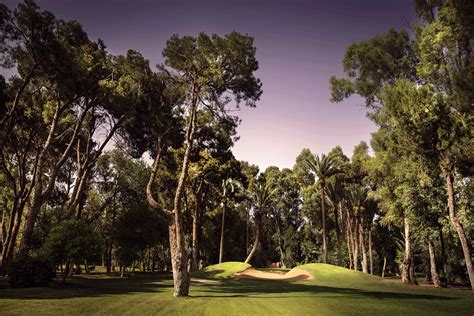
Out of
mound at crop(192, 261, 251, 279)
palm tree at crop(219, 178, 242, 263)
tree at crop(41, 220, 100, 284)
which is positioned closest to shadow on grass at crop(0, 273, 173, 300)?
tree at crop(41, 220, 100, 284)

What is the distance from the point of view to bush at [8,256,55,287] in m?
19.3

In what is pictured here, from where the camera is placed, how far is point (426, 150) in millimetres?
24531

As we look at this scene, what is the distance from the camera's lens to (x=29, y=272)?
1970cm

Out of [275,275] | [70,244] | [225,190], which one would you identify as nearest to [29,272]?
[70,244]

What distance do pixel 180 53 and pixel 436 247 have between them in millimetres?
39818

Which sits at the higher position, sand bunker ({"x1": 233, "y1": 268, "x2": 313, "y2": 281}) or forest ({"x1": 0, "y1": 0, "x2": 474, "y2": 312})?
forest ({"x1": 0, "y1": 0, "x2": 474, "y2": 312})

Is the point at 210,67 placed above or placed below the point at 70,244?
above

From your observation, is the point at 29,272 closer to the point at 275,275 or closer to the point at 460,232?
the point at 275,275

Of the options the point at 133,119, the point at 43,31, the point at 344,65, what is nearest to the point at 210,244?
the point at 133,119

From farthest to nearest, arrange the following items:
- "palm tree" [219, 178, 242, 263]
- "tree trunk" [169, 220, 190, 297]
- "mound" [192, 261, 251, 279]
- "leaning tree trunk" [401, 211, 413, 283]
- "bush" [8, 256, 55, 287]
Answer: "palm tree" [219, 178, 242, 263] → "mound" [192, 261, 251, 279] → "leaning tree trunk" [401, 211, 413, 283] → "bush" [8, 256, 55, 287] → "tree trunk" [169, 220, 190, 297]

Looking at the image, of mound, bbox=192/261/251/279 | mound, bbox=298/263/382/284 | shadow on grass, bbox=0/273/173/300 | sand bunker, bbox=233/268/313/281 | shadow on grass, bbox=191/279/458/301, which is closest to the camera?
shadow on grass, bbox=0/273/173/300

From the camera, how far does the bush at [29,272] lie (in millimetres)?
19281

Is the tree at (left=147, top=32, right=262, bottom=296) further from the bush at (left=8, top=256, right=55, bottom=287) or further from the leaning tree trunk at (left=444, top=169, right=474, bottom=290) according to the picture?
the leaning tree trunk at (left=444, top=169, right=474, bottom=290)

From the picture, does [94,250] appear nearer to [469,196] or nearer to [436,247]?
[469,196]
